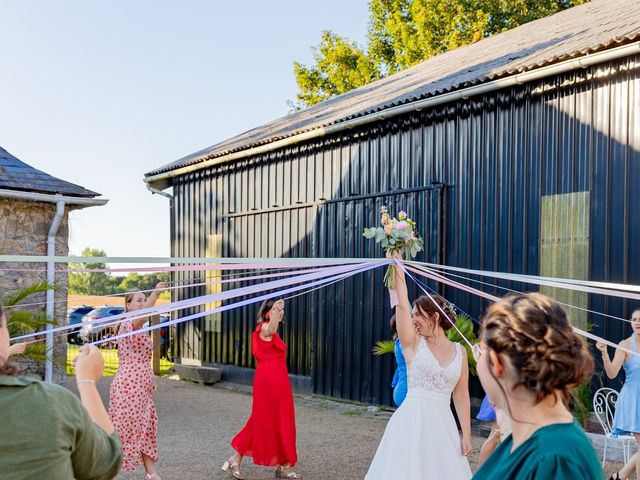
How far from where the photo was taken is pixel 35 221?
1303 centimetres

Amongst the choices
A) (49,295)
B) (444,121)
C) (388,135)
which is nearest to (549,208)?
(444,121)

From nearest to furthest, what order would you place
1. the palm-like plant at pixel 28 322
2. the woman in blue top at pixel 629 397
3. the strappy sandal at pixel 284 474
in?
the woman in blue top at pixel 629 397 → the strappy sandal at pixel 284 474 → the palm-like plant at pixel 28 322

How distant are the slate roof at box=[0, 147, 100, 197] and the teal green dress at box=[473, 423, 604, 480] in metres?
11.7

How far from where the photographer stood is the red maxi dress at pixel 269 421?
772 cm

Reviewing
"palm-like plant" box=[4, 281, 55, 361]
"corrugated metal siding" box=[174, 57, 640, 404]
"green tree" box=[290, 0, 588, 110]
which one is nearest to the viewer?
"corrugated metal siding" box=[174, 57, 640, 404]

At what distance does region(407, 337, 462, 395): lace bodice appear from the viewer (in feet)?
17.6

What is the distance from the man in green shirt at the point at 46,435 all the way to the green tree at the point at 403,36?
26.4 m

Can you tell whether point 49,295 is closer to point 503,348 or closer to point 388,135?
point 388,135

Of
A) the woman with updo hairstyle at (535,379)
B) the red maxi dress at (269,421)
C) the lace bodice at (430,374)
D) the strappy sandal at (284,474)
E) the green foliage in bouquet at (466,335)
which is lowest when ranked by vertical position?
the strappy sandal at (284,474)

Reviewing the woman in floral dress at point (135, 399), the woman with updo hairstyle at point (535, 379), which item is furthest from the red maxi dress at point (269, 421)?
the woman with updo hairstyle at point (535, 379)

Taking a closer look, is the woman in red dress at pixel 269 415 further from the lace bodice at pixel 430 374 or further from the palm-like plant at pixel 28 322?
the palm-like plant at pixel 28 322

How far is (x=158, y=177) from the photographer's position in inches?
723

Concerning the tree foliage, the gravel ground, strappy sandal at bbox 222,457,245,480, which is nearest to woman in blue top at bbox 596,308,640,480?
the gravel ground

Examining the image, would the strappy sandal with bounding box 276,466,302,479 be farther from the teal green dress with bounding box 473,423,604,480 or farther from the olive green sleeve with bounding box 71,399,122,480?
the teal green dress with bounding box 473,423,604,480
